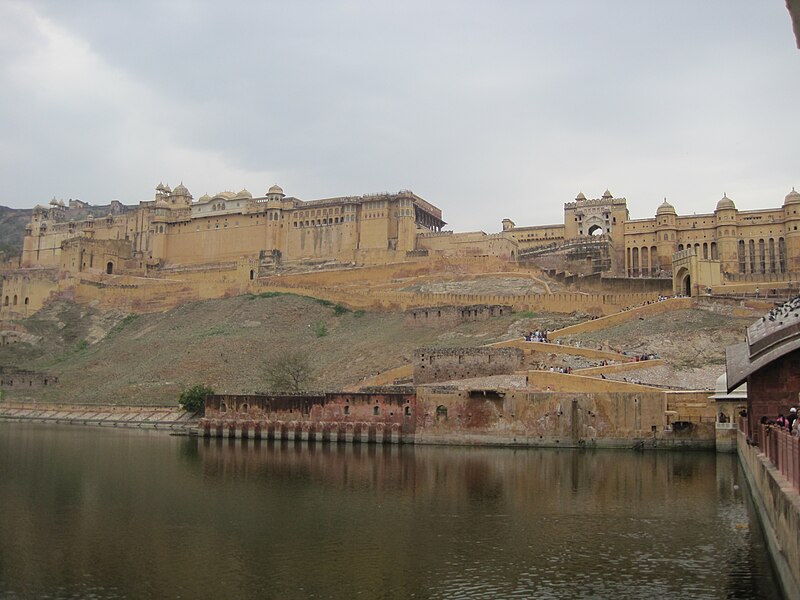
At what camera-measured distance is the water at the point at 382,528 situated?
16.5 metres

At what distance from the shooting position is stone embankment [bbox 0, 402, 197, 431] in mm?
54344

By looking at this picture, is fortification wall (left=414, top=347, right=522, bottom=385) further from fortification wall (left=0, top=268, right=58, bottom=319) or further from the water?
fortification wall (left=0, top=268, right=58, bottom=319)

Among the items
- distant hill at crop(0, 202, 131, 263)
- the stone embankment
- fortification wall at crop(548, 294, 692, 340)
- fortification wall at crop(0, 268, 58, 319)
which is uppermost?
distant hill at crop(0, 202, 131, 263)

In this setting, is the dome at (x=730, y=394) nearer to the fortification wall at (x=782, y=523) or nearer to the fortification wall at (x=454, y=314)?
the fortification wall at (x=782, y=523)

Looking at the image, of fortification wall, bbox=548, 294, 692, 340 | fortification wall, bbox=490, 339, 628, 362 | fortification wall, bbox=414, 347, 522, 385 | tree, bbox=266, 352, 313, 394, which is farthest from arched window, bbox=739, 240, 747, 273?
tree, bbox=266, 352, 313, 394

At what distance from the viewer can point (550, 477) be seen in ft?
98.2

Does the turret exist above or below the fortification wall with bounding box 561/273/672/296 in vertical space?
→ above

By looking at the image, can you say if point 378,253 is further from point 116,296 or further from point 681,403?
point 681,403

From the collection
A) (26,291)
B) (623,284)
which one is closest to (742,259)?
(623,284)

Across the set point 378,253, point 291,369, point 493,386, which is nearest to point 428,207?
point 378,253

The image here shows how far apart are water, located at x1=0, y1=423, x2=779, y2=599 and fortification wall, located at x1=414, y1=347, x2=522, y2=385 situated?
10.9m

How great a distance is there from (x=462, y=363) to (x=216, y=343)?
27124 mm

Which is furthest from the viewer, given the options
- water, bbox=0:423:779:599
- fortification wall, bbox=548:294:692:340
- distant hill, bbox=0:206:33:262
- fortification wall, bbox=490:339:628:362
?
distant hill, bbox=0:206:33:262

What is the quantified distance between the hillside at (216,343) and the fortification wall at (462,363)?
284 inches
